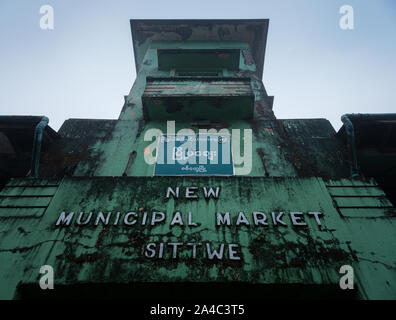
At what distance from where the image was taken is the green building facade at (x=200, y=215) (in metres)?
3.61

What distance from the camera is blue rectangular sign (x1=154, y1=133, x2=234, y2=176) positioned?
6035 millimetres

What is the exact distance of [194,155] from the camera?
21.0 ft

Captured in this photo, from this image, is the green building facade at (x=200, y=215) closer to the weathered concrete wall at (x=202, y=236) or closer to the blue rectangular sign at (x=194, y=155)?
the weathered concrete wall at (x=202, y=236)

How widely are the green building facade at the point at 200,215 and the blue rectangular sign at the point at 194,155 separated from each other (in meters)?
0.16

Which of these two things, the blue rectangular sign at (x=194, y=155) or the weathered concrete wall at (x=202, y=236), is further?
the blue rectangular sign at (x=194, y=155)

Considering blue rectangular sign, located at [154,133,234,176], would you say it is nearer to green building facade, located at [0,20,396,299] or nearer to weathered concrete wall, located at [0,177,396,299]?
green building facade, located at [0,20,396,299]

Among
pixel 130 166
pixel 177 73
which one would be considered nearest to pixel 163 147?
pixel 130 166

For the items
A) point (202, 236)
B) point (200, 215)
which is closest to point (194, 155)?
point (200, 215)

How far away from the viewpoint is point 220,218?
4266mm

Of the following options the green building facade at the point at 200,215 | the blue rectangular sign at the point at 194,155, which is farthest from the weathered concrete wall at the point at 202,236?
the blue rectangular sign at the point at 194,155

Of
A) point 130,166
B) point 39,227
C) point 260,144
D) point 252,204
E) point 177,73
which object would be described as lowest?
point 39,227

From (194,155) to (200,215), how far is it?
2.30 meters
